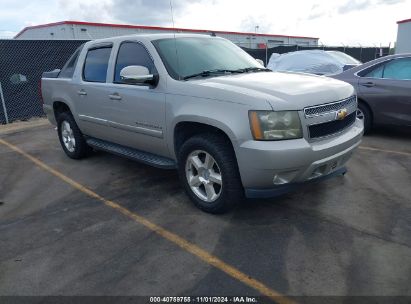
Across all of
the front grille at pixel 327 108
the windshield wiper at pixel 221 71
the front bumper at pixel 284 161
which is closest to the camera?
the front bumper at pixel 284 161

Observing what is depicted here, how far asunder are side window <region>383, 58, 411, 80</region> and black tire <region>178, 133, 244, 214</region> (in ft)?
14.3

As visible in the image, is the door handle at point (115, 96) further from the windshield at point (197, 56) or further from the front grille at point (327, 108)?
the front grille at point (327, 108)

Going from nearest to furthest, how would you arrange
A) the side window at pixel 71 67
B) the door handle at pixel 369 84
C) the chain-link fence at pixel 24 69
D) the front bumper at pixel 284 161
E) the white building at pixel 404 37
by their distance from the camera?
1. the front bumper at pixel 284 161
2. the side window at pixel 71 67
3. the door handle at pixel 369 84
4. the chain-link fence at pixel 24 69
5. the white building at pixel 404 37

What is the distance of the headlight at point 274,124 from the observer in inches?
130

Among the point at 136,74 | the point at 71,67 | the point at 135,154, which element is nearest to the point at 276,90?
the point at 136,74

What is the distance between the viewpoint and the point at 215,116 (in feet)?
11.6

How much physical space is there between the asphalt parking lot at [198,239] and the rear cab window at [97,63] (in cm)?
142

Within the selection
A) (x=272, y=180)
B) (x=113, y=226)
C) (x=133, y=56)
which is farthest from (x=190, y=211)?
(x=133, y=56)

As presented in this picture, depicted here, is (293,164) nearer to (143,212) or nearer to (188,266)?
(188,266)

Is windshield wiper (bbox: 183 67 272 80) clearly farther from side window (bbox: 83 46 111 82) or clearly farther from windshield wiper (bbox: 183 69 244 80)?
side window (bbox: 83 46 111 82)

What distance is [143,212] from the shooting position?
411 cm

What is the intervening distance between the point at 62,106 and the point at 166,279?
4.43 metres

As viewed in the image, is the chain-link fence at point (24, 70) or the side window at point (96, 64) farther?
the chain-link fence at point (24, 70)

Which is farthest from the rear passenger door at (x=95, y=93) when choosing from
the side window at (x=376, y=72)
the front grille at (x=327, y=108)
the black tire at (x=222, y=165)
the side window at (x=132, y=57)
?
the side window at (x=376, y=72)
